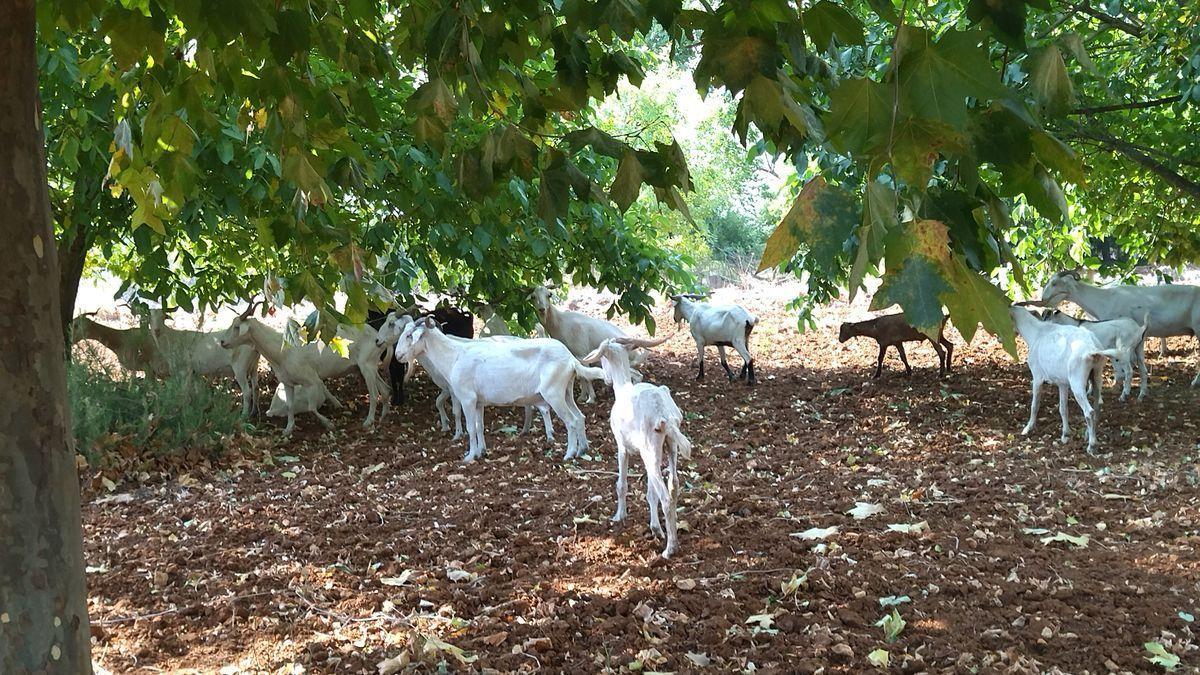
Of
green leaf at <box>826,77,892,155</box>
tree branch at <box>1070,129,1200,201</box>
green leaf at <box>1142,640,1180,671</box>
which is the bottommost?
green leaf at <box>1142,640,1180,671</box>

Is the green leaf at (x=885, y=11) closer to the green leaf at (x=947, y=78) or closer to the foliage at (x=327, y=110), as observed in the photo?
the green leaf at (x=947, y=78)

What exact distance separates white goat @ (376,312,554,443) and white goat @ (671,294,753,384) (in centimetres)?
304

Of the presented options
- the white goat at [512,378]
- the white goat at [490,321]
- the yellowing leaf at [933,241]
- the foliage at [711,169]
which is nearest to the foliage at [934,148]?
the yellowing leaf at [933,241]

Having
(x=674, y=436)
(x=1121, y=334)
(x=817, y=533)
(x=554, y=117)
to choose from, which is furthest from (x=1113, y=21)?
(x=554, y=117)

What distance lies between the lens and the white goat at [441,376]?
977 cm

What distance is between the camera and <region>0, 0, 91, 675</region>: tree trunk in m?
2.57

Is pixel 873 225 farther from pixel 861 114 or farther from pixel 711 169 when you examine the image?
pixel 711 169

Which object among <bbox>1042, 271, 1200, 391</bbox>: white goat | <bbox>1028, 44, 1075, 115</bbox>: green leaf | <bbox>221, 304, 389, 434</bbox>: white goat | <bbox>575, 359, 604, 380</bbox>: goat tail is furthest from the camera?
<bbox>1042, 271, 1200, 391</bbox>: white goat

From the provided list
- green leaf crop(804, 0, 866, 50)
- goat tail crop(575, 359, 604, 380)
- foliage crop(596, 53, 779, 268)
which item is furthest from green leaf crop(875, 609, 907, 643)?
foliage crop(596, 53, 779, 268)

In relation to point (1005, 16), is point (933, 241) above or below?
below

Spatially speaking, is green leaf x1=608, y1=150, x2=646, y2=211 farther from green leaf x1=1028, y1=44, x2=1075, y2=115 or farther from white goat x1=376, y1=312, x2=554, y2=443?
white goat x1=376, y1=312, x2=554, y2=443

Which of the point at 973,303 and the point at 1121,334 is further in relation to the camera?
the point at 1121,334

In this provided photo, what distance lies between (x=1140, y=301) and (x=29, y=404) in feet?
40.2

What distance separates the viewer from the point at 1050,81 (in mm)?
1767
